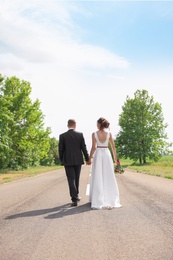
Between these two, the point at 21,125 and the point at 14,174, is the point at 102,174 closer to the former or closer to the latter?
the point at 14,174

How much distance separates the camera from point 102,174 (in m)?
7.67

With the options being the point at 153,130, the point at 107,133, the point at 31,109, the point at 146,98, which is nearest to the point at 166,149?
the point at 153,130

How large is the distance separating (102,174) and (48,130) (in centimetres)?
3643

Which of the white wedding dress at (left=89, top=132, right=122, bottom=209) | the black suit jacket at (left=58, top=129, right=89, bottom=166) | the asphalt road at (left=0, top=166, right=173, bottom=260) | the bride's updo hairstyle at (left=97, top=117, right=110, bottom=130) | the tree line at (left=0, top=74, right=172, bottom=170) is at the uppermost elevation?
the tree line at (left=0, top=74, right=172, bottom=170)

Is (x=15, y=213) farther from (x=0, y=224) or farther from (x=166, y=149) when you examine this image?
(x=166, y=149)

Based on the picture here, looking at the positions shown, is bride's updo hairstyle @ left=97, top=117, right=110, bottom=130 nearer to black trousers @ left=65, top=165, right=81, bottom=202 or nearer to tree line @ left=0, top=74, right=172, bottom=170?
black trousers @ left=65, top=165, right=81, bottom=202

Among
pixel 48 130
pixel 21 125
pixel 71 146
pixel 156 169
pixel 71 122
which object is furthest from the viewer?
pixel 48 130

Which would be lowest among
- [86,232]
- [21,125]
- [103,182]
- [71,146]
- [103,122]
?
[86,232]

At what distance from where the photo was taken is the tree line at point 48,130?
3806cm

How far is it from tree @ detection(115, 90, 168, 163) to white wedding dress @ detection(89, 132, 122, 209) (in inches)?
1593

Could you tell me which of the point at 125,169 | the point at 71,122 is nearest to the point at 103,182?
the point at 71,122

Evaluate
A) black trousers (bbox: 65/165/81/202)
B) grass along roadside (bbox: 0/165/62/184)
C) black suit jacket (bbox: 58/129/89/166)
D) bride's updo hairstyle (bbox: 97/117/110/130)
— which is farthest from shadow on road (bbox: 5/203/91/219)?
grass along roadside (bbox: 0/165/62/184)

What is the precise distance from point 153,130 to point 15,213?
1732 inches

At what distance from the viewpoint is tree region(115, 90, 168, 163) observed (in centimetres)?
4825
